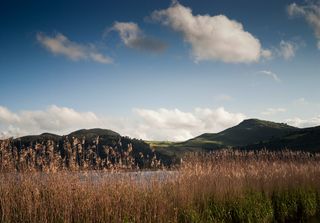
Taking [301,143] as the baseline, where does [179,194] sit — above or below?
below

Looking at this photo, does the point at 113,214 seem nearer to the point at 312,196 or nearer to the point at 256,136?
the point at 312,196

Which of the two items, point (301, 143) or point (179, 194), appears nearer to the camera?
point (179, 194)

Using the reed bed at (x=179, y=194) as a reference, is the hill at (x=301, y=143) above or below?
above

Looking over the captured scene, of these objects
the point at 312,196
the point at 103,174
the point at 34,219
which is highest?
the point at 103,174

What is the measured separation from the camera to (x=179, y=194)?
9.20m

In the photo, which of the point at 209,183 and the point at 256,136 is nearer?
the point at 209,183

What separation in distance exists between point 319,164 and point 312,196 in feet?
11.3

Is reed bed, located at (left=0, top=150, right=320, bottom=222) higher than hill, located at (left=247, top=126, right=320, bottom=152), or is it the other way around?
hill, located at (left=247, top=126, right=320, bottom=152)

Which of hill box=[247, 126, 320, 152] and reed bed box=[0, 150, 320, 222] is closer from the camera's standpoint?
reed bed box=[0, 150, 320, 222]

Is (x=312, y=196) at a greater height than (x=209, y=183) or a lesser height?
lesser

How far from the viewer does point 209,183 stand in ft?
34.4

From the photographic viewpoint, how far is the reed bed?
726 centimetres

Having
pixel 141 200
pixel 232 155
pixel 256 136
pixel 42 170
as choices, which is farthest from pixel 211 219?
pixel 256 136

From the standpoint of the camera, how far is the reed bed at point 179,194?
7258 millimetres
